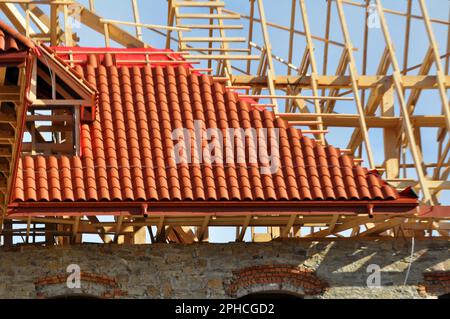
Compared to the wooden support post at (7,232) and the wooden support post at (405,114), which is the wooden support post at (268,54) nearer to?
the wooden support post at (405,114)

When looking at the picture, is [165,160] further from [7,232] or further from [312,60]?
[312,60]

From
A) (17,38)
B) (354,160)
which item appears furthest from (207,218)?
(17,38)

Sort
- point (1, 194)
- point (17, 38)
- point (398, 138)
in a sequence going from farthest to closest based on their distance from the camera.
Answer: point (398, 138) → point (1, 194) → point (17, 38)

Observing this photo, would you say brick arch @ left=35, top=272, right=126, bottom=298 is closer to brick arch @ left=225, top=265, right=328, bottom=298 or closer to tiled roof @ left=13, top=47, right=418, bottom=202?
tiled roof @ left=13, top=47, right=418, bottom=202

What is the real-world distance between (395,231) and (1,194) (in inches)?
326

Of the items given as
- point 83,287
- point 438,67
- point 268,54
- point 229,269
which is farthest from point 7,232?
point 438,67

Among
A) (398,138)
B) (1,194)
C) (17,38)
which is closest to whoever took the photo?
(17,38)

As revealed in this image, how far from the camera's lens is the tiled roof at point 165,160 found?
103 ft

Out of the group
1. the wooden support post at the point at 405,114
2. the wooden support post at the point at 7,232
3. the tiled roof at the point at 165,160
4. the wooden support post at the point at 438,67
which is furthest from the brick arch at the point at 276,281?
the wooden support post at the point at 438,67

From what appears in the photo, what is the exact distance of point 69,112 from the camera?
3250 centimetres

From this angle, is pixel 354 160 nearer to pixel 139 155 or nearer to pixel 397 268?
pixel 397 268

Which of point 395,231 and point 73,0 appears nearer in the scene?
point 395,231

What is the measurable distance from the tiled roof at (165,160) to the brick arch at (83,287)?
1.68 meters

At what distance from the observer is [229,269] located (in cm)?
3206
